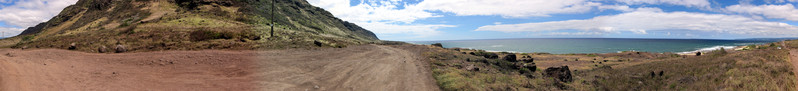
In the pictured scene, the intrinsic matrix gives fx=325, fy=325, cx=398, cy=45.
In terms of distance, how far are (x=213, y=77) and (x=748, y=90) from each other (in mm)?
18221

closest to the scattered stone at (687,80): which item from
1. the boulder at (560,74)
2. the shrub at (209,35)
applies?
the boulder at (560,74)

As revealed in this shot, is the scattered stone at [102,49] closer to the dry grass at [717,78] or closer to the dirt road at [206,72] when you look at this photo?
the dirt road at [206,72]

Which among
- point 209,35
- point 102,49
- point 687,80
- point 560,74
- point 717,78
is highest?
point 209,35

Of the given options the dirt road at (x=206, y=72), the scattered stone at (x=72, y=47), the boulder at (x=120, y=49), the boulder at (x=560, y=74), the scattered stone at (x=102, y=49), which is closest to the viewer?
the dirt road at (x=206, y=72)

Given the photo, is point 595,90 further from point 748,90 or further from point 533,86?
point 748,90

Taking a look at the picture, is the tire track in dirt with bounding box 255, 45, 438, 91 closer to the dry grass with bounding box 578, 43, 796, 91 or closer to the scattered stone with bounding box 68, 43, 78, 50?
the dry grass with bounding box 578, 43, 796, 91

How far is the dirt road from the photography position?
455 inches

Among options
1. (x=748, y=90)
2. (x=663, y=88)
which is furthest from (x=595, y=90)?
(x=748, y=90)

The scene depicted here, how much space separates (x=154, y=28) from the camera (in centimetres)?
2627

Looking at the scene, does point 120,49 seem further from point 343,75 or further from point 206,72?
point 343,75

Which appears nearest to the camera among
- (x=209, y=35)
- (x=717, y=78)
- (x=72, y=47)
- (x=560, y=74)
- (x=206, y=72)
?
(x=717, y=78)

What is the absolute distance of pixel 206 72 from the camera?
14.5 m

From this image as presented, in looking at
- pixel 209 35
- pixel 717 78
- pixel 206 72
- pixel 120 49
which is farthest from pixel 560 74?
pixel 120 49

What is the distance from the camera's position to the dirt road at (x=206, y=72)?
37.9 ft
